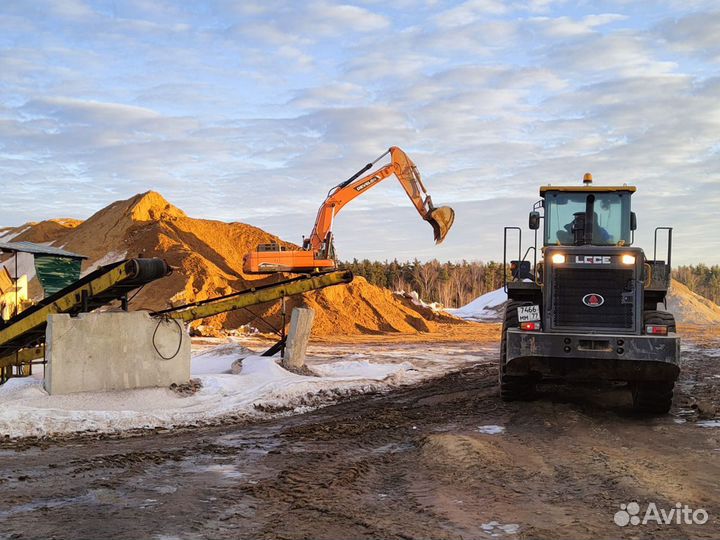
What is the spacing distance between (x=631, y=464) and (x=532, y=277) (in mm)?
4236

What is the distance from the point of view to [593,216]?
36.6 feet

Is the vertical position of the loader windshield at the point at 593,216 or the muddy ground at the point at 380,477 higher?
the loader windshield at the point at 593,216

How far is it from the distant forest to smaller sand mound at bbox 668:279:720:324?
17.0 meters

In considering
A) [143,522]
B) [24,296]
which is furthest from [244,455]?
[24,296]

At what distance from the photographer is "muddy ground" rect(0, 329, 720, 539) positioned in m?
5.30

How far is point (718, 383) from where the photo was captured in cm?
1395

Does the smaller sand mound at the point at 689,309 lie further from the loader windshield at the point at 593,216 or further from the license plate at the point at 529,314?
the license plate at the point at 529,314

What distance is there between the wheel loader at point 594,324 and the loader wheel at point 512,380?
0.05ft

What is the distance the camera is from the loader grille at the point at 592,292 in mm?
9680

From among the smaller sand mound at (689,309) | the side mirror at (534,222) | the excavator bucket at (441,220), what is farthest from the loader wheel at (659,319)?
the smaller sand mound at (689,309)

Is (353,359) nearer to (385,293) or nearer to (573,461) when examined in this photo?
(573,461)

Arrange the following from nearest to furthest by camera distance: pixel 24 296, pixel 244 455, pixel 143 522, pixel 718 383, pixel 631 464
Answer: pixel 143 522, pixel 631 464, pixel 244 455, pixel 718 383, pixel 24 296

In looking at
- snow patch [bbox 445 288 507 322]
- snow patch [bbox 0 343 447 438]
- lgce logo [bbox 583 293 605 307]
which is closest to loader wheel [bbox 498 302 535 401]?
lgce logo [bbox 583 293 605 307]

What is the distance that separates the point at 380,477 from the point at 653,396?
5.15 metres
